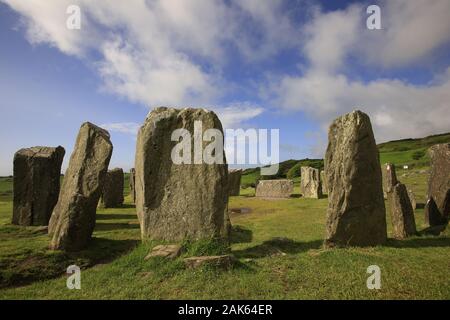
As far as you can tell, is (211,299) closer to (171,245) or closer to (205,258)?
(205,258)

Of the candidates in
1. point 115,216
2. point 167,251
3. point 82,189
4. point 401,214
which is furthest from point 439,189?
point 115,216

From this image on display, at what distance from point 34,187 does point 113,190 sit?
410 inches

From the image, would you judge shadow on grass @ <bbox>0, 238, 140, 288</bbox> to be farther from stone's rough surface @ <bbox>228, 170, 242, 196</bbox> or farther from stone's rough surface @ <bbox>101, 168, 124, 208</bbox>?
stone's rough surface @ <bbox>228, 170, 242, 196</bbox>

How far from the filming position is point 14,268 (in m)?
9.62

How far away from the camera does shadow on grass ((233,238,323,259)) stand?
11.0m

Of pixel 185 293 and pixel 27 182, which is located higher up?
pixel 27 182

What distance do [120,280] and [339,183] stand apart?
7401 millimetres

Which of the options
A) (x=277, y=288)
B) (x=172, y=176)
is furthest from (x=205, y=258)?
(x=172, y=176)

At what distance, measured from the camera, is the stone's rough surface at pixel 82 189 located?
1134 cm

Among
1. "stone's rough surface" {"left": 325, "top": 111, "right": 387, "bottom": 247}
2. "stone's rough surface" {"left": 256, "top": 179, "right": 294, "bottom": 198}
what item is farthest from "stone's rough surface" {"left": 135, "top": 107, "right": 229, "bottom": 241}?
"stone's rough surface" {"left": 256, "top": 179, "right": 294, "bottom": 198}

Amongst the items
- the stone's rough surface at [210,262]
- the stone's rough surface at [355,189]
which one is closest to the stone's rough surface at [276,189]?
the stone's rough surface at [355,189]

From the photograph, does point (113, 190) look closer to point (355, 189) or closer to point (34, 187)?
point (34, 187)

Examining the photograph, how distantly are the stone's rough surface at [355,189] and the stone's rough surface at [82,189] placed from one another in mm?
8124

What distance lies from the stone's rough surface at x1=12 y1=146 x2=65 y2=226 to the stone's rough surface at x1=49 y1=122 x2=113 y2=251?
384cm
